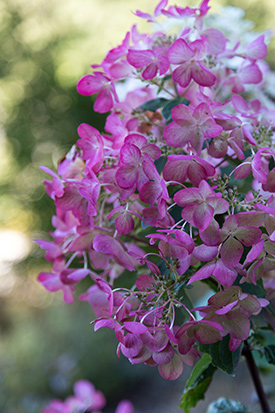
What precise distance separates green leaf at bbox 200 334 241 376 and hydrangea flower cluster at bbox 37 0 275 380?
2 centimetres

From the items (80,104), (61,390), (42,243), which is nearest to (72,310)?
(61,390)

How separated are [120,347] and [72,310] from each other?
4.52 m

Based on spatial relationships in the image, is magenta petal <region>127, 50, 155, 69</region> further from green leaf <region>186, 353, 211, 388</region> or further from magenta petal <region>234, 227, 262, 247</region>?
green leaf <region>186, 353, 211, 388</region>

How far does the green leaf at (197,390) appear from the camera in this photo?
594mm

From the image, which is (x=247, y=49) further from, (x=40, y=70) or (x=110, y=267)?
(x=40, y=70)

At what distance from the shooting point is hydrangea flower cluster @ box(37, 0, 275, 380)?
0.36 m

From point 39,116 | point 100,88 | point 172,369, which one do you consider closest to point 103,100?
point 100,88

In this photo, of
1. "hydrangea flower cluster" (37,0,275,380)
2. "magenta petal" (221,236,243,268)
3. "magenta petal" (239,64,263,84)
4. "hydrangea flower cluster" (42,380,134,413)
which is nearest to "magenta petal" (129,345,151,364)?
"hydrangea flower cluster" (37,0,275,380)

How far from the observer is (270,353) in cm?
55

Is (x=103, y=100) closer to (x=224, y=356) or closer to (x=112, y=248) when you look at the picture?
(x=112, y=248)

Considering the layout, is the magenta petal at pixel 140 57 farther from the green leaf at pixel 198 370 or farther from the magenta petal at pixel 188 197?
the green leaf at pixel 198 370

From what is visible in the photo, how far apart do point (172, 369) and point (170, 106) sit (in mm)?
300

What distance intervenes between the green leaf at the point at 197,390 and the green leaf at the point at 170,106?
1.16ft

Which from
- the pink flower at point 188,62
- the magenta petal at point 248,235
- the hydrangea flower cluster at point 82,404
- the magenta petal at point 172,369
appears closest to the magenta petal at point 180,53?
the pink flower at point 188,62
